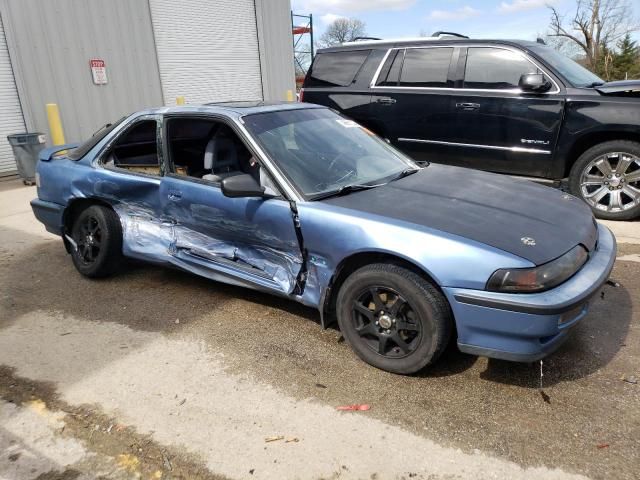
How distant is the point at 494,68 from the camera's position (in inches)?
230

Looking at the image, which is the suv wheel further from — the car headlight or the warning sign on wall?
the warning sign on wall

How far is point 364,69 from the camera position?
22.1ft

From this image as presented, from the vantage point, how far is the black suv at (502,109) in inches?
208

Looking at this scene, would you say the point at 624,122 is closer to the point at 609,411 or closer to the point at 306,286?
the point at 609,411

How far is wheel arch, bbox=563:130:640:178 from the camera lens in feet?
17.1

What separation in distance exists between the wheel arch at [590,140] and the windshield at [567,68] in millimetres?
603

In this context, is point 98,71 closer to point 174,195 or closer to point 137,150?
point 137,150

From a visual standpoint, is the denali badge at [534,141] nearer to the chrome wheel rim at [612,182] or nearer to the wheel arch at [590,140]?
the wheel arch at [590,140]

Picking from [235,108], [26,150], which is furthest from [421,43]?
[26,150]

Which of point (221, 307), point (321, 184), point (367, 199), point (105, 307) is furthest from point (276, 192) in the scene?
point (105, 307)

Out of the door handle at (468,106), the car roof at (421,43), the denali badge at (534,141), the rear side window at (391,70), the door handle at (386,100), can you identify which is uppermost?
the car roof at (421,43)

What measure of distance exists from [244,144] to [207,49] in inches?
465

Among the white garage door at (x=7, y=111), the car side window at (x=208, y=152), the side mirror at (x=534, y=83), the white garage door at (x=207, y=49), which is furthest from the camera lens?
the white garage door at (x=207, y=49)

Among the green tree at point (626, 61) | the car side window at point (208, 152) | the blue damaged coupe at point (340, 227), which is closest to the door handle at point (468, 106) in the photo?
the blue damaged coupe at point (340, 227)
